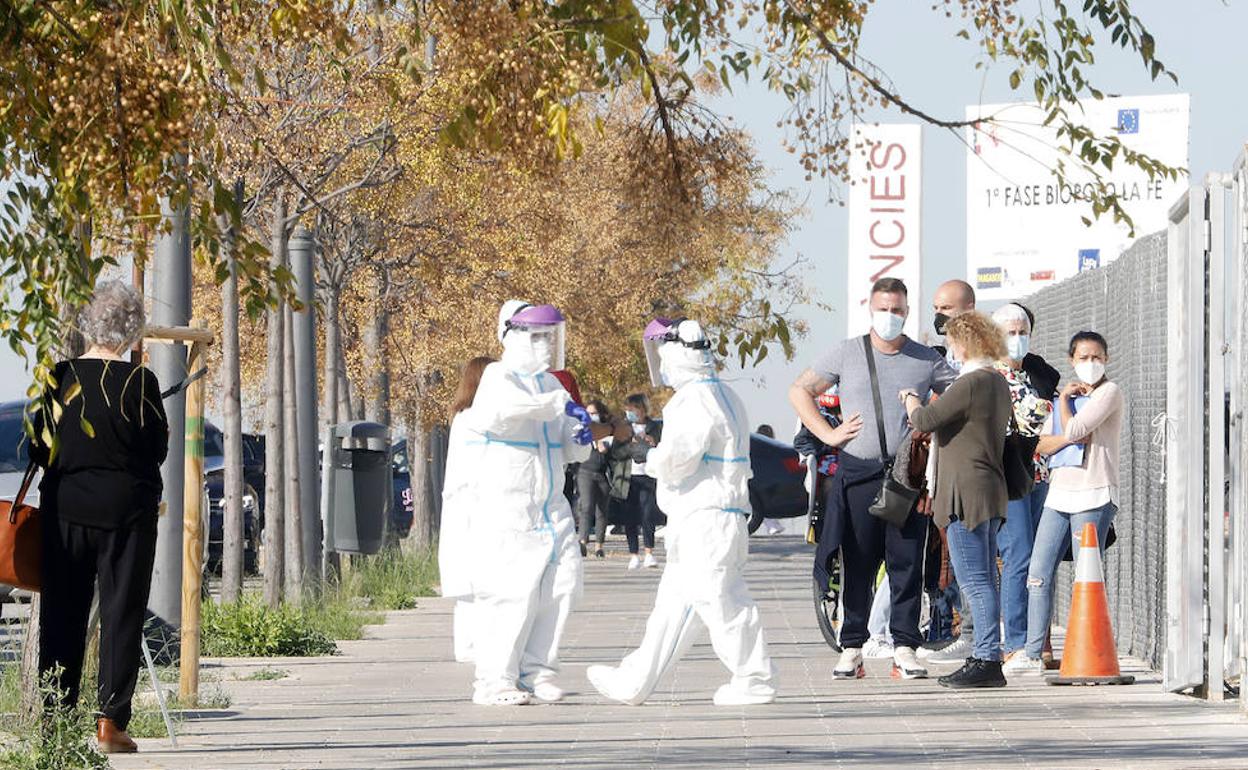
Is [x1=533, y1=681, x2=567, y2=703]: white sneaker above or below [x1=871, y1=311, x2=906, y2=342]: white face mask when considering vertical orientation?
below

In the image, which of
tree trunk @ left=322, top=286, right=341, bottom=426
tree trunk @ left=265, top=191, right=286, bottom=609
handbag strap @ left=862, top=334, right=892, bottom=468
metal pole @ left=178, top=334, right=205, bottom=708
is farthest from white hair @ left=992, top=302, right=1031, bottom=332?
tree trunk @ left=322, top=286, right=341, bottom=426

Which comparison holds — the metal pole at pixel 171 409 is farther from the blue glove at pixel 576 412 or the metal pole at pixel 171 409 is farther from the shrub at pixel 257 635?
the blue glove at pixel 576 412

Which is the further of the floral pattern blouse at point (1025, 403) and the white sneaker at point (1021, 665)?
the white sneaker at point (1021, 665)

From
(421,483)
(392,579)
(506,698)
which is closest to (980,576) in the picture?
(506,698)

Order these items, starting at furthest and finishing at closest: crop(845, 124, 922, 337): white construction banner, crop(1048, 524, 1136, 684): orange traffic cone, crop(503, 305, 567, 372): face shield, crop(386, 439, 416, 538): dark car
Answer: crop(386, 439, 416, 538): dark car → crop(845, 124, 922, 337): white construction banner → crop(1048, 524, 1136, 684): orange traffic cone → crop(503, 305, 567, 372): face shield

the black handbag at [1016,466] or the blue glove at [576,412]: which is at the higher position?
the blue glove at [576,412]

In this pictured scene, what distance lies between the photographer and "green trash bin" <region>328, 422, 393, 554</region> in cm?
2170

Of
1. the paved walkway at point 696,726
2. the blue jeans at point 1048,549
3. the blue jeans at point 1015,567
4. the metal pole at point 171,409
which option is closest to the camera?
the paved walkway at point 696,726

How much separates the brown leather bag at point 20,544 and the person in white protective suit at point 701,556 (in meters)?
3.08

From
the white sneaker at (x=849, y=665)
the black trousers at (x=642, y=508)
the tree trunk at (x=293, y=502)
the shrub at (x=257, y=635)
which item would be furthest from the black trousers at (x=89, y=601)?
the black trousers at (x=642, y=508)

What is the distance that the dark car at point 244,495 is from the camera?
24125 millimetres

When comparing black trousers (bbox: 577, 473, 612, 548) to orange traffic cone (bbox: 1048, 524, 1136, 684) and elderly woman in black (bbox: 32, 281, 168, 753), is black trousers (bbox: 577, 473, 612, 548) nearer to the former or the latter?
orange traffic cone (bbox: 1048, 524, 1136, 684)

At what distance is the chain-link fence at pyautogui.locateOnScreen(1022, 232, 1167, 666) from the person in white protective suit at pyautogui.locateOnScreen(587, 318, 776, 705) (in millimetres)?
2130

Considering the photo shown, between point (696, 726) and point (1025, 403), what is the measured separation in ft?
9.69
